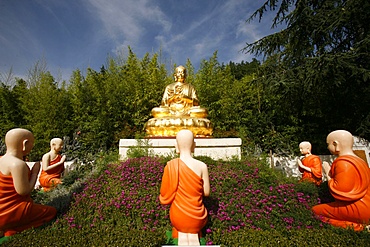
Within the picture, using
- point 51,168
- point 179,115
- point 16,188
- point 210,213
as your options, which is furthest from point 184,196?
point 179,115

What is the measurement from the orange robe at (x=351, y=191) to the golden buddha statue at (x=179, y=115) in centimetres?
361

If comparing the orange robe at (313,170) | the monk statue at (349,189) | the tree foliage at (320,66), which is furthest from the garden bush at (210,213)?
the tree foliage at (320,66)

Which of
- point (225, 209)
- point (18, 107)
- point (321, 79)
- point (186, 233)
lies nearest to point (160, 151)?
point (225, 209)

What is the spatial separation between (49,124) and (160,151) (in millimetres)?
6053

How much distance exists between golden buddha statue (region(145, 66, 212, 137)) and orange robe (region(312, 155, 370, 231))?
11.9ft

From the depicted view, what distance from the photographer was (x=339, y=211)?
117 inches

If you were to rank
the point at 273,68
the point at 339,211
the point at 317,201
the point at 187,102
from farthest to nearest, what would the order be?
the point at 273,68 → the point at 187,102 → the point at 317,201 → the point at 339,211

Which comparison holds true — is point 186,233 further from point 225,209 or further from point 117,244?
point 225,209

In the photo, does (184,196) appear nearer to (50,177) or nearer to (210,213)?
(210,213)

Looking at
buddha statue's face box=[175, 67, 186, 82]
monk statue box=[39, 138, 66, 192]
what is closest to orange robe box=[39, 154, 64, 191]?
monk statue box=[39, 138, 66, 192]

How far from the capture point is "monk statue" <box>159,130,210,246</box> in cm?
257

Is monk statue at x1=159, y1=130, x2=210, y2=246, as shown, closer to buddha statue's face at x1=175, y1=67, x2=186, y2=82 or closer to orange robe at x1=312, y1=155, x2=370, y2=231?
orange robe at x1=312, y1=155, x2=370, y2=231

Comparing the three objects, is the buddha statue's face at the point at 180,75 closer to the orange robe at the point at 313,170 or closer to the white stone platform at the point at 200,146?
the white stone platform at the point at 200,146

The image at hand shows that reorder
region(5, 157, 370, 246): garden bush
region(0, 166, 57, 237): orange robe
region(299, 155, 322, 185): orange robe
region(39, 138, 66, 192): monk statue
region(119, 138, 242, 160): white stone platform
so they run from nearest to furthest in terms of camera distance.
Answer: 1. region(5, 157, 370, 246): garden bush
2. region(0, 166, 57, 237): orange robe
3. region(299, 155, 322, 185): orange robe
4. region(39, 138, 66, 192): monk statue
5. region(119, 138, 242, 160): white stone platform
